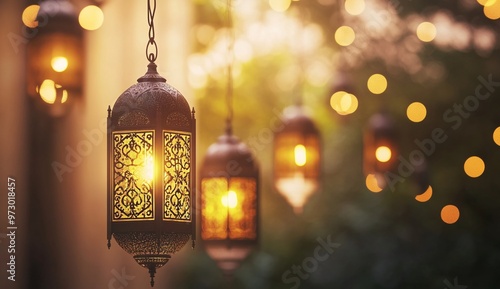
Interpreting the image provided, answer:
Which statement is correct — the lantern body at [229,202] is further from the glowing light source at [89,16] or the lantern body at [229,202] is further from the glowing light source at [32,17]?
the glowing light source at [32,17]

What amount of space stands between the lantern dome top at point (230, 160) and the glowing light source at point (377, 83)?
17.3ft

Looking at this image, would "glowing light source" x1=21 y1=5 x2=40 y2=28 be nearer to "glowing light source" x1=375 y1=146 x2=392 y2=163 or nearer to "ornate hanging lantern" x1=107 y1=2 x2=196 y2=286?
"ornate hanging lantern" x1=107 y1=2 x2=196 y2=286

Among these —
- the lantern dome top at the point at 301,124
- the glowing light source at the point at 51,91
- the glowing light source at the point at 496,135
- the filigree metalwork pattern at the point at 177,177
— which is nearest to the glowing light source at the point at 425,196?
the glowing light source at the point at 496,135

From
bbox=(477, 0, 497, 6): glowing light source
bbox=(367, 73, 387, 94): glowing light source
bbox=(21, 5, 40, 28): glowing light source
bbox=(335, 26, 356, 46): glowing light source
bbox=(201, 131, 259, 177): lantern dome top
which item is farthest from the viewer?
bbox=(335, 26, 356, 46): glowing light source

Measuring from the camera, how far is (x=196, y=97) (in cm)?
1473

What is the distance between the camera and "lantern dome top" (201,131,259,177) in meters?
7.67

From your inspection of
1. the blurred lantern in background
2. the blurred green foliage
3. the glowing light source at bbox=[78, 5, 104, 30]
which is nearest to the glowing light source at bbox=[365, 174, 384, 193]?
the blurred green foliage

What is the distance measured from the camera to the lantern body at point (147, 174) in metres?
5.71

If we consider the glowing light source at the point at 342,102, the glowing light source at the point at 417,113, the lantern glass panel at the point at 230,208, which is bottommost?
the lantern glass panel at the point at 230,208

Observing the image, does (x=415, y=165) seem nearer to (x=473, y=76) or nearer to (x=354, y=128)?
(x=473, y=76)

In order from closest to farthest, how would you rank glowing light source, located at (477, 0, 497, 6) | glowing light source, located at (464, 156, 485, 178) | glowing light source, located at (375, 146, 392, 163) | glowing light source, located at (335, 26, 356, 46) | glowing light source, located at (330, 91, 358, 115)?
glowing light source, located at (375, 146, 392, 163), glowing light source, located at (330, 91, 358, 115), glowing light source, located at (477, 0, 497, 6), glowing light source, located at (464, 156, 485, 178), glowing light source, located at (335, 26, 356, 46)

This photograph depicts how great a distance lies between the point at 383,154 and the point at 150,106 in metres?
4.31

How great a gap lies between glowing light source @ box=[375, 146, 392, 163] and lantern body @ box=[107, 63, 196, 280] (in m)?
4.17

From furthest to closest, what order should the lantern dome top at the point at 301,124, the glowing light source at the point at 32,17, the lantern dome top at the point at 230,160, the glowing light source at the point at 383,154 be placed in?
the glowing light source at the point at 383,154 → the lantern dome top at the point at 301,124 → the lantern dome top at the point at 230,160 → the glowing light source at the point at 32,17
